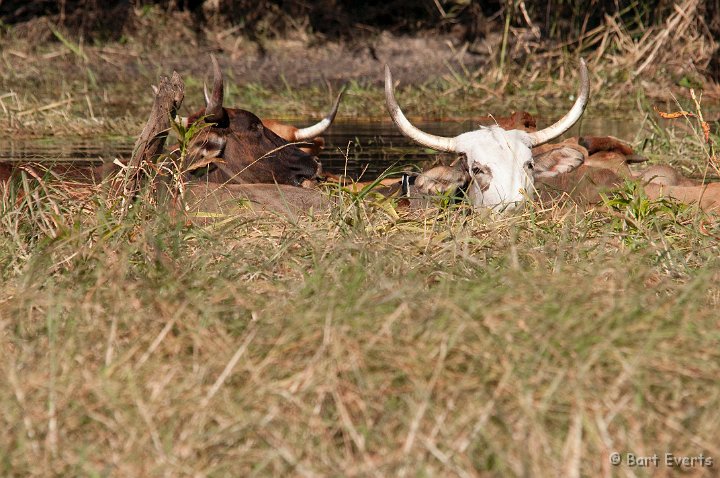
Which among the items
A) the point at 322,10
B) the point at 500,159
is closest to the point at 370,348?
the point at 500,159

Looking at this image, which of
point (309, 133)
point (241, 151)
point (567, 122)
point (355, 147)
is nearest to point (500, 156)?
point (567, 122)

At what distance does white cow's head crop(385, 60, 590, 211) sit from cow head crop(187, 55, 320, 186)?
2.94ft

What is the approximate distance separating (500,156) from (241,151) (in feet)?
6.09

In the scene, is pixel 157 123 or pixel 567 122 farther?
pixel 567 122

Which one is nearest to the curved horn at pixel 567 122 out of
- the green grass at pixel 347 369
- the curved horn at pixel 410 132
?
the curved horn at pixel 410 132

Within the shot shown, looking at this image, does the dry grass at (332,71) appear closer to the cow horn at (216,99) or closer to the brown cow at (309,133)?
the brown cow at (309,133)

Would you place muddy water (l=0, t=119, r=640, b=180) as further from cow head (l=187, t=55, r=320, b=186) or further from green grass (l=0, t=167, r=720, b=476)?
green grass (l=0, t=167, r=720, b=476)

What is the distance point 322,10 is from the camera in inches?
671

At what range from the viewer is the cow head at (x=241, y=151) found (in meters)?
7.31

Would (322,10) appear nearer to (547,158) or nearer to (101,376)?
(547,158)

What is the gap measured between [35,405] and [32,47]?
13.3 meters

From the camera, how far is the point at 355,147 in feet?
31.2

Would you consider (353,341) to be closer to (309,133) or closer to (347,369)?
(347,369)

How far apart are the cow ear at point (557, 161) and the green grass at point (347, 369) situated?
10.1 feet
